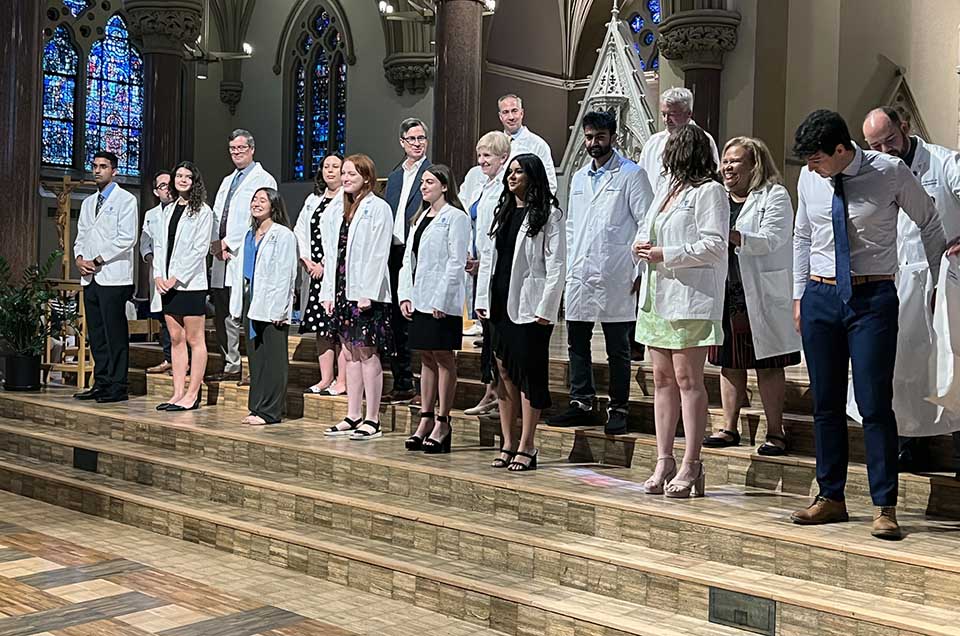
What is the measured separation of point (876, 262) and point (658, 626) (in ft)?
5.12

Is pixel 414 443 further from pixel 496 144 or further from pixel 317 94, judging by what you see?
pixel 317 94

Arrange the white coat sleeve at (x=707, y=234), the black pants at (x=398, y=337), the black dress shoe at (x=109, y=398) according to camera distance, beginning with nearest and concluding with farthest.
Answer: the white coat sleeve at (x=707, y=234) → the black pants at (x=398, y=337) → the black dress shoe at (x=109, y=398)

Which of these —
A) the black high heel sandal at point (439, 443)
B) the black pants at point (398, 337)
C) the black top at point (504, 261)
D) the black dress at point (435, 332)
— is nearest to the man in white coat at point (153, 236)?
the black pants at point (398, 337)

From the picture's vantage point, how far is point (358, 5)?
1859 cm

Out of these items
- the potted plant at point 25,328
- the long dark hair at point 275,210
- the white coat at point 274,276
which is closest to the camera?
the white coat at point 274,276

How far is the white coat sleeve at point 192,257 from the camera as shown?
7.24 metres

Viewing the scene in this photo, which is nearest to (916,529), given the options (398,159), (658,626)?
(658,626)

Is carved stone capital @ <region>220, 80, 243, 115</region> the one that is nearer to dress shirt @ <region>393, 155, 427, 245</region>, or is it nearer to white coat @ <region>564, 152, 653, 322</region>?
dress shirt @ <region>393, 155, 427, 245</region>

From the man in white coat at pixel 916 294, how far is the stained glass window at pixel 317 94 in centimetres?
1494

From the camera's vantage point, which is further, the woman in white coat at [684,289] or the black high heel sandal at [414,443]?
the black high heel sandal at [414,443]

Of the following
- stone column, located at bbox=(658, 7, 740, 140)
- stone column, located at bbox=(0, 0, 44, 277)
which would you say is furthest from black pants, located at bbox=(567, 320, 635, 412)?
stone column, located at bbox=(658, 7, 740, 140)

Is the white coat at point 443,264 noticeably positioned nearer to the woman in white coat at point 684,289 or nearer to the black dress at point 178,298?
the woman in white coat at point 684,289

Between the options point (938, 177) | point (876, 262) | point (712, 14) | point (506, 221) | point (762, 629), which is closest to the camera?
point (762, 629)

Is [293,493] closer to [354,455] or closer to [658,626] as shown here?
[354,455]
